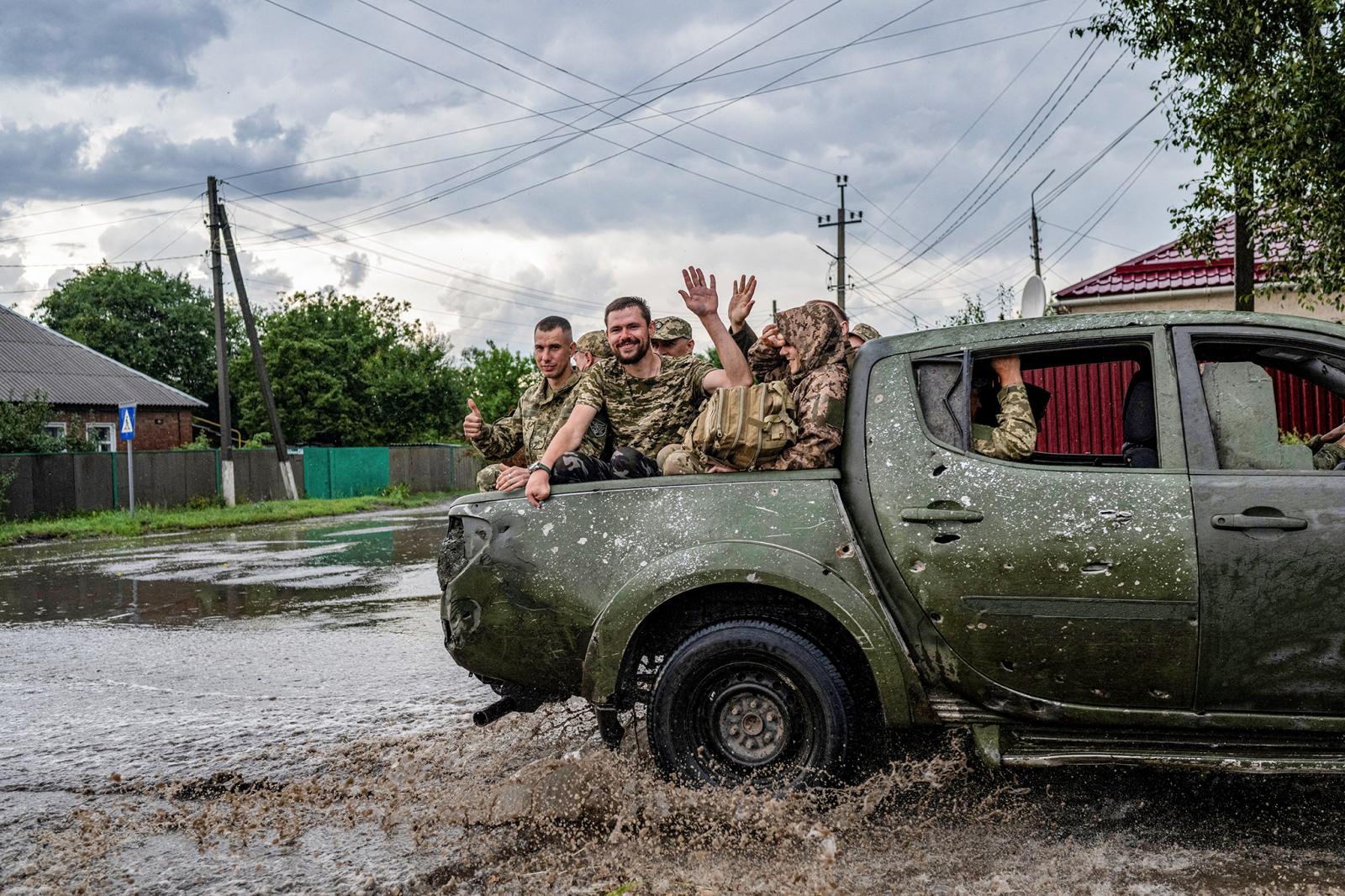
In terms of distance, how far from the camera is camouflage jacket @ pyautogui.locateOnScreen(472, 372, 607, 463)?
5660 mm

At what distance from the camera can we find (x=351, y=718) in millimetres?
5551

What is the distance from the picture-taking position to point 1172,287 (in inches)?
641

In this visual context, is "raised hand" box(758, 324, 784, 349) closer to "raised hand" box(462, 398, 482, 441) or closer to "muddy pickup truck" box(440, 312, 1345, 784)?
"muddy pickup truck" box(440, 312, 1345, 784)

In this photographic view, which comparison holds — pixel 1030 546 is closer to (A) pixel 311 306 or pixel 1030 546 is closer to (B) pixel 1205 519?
(B) pixel 1205 519

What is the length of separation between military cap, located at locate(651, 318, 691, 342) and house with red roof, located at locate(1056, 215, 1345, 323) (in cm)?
1262

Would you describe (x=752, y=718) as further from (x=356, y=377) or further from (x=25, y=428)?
(x=356, y=377)

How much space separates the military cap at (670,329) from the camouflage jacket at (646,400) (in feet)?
2.07

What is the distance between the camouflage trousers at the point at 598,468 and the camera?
4.07 meters

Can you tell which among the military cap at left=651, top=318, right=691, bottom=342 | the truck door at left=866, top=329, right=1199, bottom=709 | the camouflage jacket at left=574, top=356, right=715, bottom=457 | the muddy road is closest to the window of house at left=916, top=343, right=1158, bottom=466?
the truck door at left=866, top=329, right=1199, bottom=709

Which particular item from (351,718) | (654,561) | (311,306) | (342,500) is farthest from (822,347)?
(311,306)

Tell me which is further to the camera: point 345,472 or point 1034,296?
point 345,472

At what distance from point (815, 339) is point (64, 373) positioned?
142 feet

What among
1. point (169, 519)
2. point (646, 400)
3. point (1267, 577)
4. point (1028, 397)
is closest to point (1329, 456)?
point (1267, 577)

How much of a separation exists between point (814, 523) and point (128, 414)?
2292 cm
